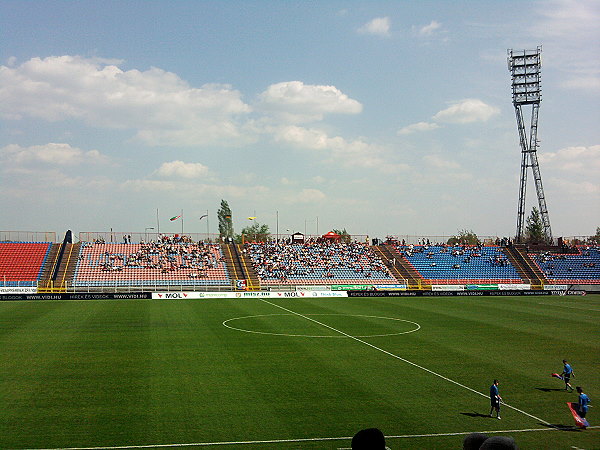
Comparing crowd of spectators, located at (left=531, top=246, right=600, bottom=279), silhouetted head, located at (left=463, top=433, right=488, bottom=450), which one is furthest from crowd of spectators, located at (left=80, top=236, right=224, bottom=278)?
silhouetted head, located at (left=463, top=433, right=488, bottom=450)

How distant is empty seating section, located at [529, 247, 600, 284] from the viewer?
73.8m

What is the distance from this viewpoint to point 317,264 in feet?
248

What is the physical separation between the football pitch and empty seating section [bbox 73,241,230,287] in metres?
24.1

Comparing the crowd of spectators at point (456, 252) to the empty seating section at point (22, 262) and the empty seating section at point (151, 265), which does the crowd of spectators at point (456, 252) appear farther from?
the empty seating section at point (22, 262)

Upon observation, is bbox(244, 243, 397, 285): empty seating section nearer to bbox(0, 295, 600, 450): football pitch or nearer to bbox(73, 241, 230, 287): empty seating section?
bbox(73, 241, 230, 287): empty seating section

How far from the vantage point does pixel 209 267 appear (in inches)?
2813

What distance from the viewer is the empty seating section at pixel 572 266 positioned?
242 feet

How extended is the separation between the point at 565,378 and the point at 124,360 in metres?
18.4

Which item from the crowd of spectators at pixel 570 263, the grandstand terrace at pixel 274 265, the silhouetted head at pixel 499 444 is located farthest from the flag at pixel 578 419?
the crowd of spectators at pixel 570 263

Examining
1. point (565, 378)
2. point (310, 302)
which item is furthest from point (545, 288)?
point (565, 378)

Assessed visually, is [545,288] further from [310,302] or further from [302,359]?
[302,359]

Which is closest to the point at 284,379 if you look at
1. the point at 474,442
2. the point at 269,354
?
the point at 269,354

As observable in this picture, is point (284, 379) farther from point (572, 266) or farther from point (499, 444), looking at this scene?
point (572, 266)

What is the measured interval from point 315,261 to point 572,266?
34975mm
